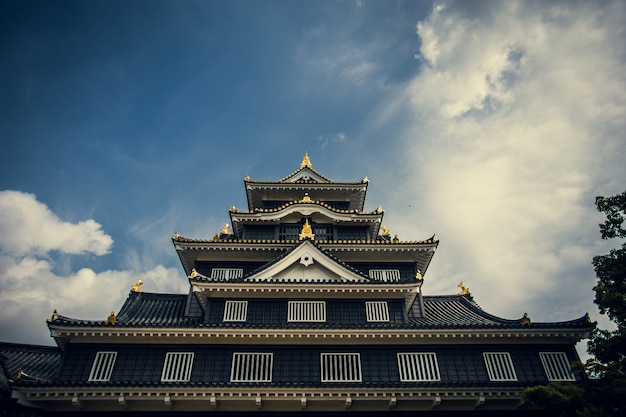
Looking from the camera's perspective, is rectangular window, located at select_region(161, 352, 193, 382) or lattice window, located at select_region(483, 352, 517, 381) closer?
rectangular window, located at select_region(161, 352, 193, 382)

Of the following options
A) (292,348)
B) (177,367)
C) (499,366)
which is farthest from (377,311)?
(177,367)

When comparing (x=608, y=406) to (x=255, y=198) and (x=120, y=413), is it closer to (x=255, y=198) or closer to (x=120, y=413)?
(x=120, y=413)

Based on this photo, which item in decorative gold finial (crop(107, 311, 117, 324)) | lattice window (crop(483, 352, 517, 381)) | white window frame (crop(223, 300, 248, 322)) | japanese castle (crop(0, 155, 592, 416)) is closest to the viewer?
japanese castle (crop(0, 155, 592, 416))

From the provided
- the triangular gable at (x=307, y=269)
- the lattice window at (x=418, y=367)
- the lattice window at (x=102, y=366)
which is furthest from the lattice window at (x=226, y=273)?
the lattice window at (x=418, y=367)

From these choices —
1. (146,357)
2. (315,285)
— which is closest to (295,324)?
(315,285)

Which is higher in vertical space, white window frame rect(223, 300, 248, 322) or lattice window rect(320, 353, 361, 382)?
white window frame rect(223, 300, 248, 322)

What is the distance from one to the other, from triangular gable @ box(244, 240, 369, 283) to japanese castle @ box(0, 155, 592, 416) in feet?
0.20

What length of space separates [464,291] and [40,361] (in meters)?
25.8

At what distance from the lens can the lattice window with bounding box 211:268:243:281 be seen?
25.7 meters

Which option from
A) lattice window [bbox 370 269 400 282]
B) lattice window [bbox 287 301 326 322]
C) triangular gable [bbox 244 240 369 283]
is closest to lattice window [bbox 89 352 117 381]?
triangular gable [bbox 244 240 369 283]

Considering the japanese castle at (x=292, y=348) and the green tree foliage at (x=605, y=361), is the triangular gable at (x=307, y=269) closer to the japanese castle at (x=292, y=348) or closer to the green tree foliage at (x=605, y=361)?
the japanese castle at (x=292, y=348)

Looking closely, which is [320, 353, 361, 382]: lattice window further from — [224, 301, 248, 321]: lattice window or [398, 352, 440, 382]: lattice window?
[224, 301, 248, 321]: lattice window

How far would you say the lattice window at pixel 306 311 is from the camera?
2197 centimetres

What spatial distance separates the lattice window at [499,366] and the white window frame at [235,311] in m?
12.9
